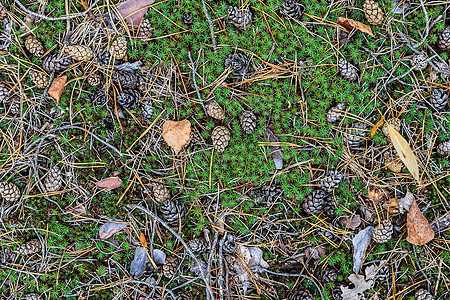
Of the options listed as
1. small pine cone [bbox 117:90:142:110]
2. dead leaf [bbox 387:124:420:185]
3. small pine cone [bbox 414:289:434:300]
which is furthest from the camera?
small pine cone [bbox 117:90:142:110]

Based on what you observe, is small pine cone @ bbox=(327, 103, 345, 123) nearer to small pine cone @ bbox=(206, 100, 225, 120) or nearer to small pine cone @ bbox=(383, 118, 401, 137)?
small pine cone @ bbox=(383, 118, 401, 137)

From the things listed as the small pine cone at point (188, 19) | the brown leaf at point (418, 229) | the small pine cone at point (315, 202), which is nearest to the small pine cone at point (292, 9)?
the small pine cone at point (188, 19)

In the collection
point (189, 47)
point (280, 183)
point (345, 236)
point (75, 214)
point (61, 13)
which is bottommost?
point (345, 236)

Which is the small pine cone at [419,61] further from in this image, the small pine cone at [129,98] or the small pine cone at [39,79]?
the small pine cone at [39,79]

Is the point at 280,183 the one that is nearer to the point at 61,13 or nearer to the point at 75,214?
the point at 75,214

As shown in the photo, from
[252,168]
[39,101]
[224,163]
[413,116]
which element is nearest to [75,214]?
[39,101]

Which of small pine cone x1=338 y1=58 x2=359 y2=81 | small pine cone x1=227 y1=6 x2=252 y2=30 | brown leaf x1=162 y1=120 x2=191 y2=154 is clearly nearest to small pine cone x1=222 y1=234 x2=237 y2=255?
brown leaf x1=162 y1=120 x2=191 y2=154
